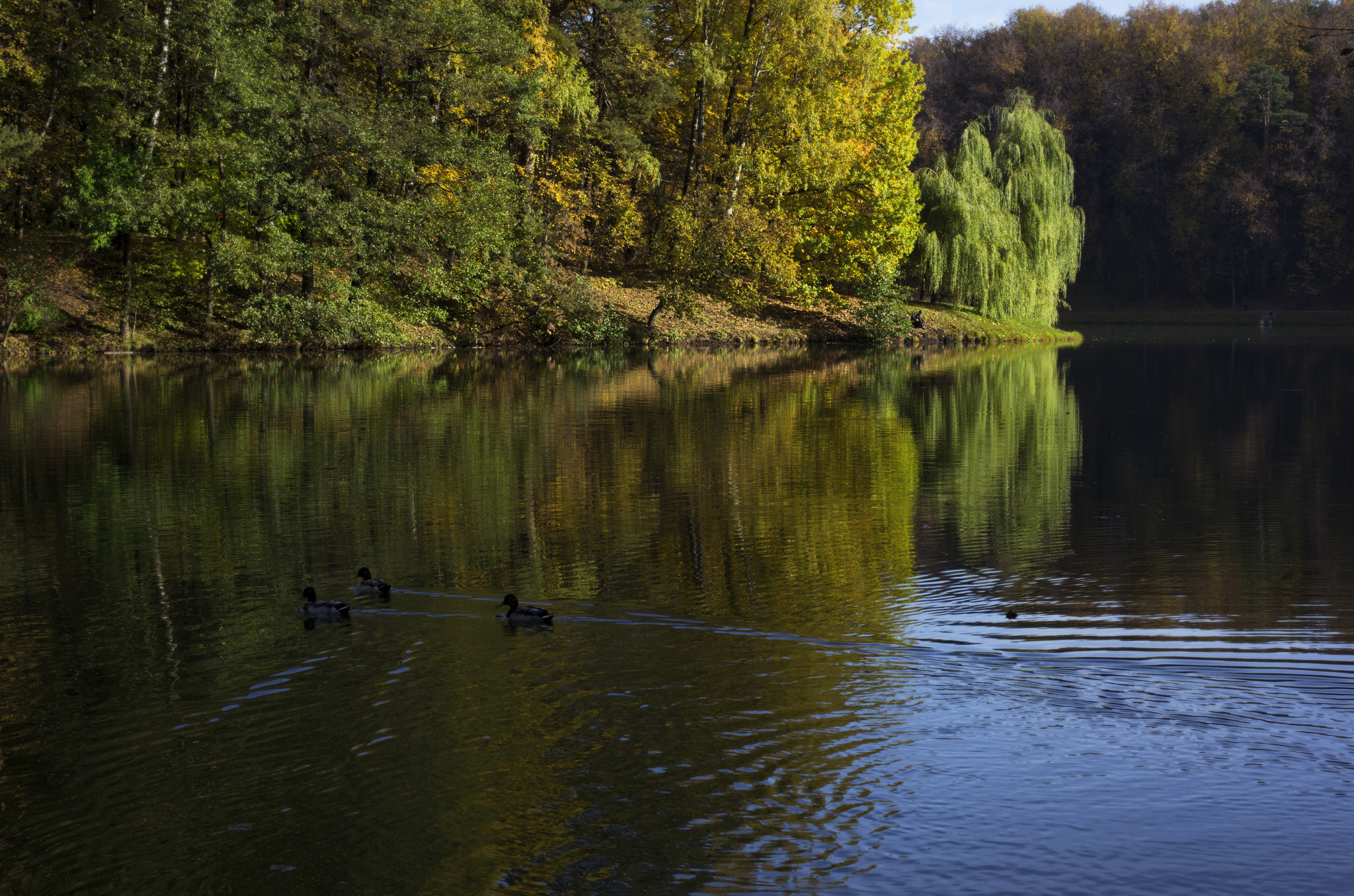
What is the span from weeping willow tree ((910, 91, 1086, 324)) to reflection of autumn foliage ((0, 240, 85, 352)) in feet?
98.4

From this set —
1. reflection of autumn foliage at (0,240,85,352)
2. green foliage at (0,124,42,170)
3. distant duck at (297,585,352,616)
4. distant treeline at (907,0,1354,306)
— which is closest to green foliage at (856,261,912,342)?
reflection of autumn foliage at (0,240,85,352)

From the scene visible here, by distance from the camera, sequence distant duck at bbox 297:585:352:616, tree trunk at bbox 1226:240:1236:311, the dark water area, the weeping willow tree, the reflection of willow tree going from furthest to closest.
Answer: tree trunk at bbox 1226:240:1236:311, the weeping willow tree, the reflection of willow tree, distant duck at bbox 297:585:352:616, the dark water area

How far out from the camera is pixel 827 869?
4.86m

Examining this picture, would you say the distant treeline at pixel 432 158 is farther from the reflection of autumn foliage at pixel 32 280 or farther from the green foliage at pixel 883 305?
the green foliage at pixel 883 305

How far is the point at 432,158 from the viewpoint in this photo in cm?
3606

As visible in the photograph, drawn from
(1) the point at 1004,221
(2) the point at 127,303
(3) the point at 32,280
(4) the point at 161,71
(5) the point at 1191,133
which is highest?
(5) the point at 1191,133

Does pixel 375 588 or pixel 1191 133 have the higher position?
pixel 1191 133

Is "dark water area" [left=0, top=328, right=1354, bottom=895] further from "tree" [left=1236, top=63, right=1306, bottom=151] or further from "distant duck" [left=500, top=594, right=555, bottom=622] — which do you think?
"tree" [left=1236, top=63, right=1306, bottom=151]

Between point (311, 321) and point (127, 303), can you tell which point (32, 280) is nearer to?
point (127, 303)

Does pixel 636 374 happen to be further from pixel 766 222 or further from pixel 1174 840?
pixel 1174 840

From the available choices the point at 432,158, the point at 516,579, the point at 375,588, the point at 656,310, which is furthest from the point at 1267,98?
the point at 375,588

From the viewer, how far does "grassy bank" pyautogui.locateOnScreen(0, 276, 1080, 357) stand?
114 ft

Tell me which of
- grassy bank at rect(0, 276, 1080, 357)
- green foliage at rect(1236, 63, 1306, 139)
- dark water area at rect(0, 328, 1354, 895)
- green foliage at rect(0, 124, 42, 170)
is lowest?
dark water area at rect(0, 328, 1354, 895)

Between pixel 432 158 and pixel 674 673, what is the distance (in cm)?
3147
